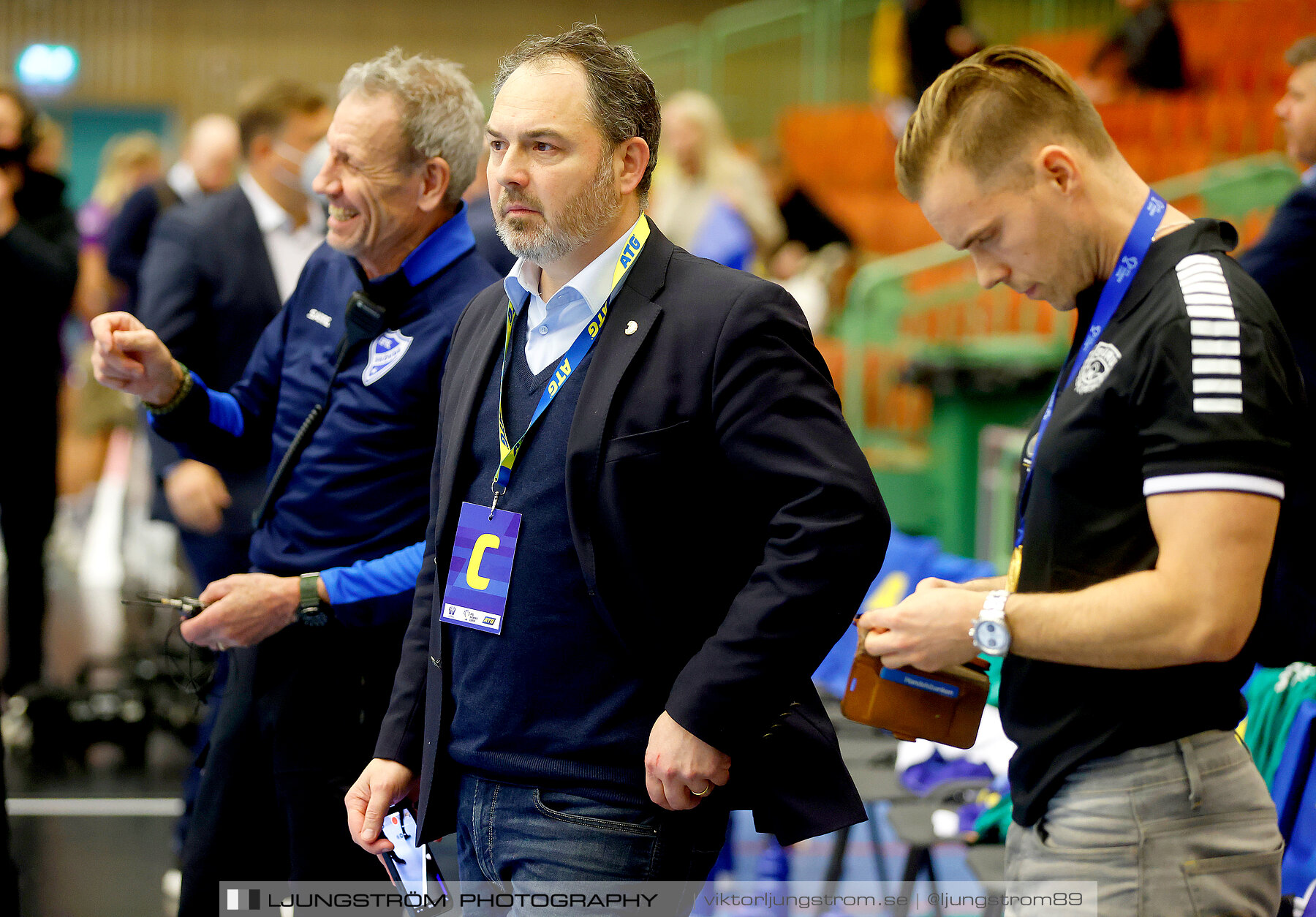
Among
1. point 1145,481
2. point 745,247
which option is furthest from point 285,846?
point 745,247

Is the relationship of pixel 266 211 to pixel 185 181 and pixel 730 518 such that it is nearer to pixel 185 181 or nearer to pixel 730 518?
pixel 730 518

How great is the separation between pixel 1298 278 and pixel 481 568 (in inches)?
84.6

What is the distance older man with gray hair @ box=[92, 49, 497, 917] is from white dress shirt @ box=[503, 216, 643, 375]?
1.58 ft

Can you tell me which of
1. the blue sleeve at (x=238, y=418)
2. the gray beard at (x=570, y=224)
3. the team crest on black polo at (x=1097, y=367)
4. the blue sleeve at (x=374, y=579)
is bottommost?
the blue sleeve at (x=374, y=579)

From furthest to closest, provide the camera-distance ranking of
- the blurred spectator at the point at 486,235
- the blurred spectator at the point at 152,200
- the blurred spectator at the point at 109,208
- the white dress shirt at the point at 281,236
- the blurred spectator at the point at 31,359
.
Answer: the blurred spectator at the point at 109,208 → the blurred spectator at the point at 152,200 → the blurred spectator at the point at 31,359 → the white dress shirt at the point at 281,236 → the blurred spectator at the point at 486,235

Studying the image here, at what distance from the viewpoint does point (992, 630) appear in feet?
4.94

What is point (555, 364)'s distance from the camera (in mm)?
1808

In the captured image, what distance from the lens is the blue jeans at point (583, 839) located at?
1669 millimetres

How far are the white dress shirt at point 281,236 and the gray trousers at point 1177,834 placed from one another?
269 cm

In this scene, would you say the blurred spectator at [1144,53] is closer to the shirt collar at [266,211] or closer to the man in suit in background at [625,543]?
the shirt collar at [266,211]

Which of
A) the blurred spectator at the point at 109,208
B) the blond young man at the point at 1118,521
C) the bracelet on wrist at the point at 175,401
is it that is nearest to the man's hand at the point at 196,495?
the bracelet on wrist at the point at 175,401

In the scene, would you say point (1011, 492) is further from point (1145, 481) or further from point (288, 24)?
point (288, 24)

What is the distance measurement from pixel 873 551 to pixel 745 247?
4.56 m

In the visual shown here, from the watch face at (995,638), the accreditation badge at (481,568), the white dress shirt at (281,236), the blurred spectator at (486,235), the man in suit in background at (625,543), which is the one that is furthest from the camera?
the white dress shirt at (281,236)
